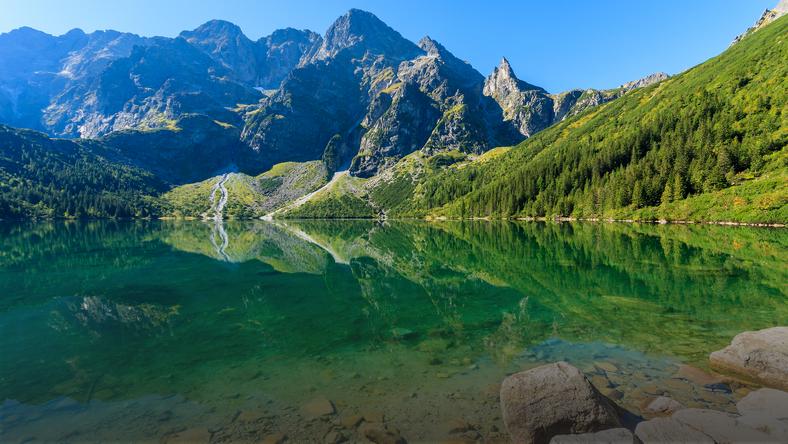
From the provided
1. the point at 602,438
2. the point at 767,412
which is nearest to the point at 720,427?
the point at 767,412

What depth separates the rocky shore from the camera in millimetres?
8648

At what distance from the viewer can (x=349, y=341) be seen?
19234 mm

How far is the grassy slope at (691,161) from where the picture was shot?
90188 millimetres

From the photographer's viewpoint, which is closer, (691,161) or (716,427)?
(716,427)

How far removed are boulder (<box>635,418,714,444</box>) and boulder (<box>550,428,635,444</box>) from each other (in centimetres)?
49

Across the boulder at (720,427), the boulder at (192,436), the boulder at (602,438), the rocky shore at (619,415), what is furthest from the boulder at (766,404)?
the boulder at (192,436)

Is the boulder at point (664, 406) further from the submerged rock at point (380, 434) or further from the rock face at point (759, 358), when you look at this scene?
the submerged rock at point (380, 434)

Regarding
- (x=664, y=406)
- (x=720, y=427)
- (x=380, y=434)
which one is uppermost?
(x=720, y=427)

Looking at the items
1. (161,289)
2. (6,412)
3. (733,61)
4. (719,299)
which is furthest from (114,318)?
(733,61)

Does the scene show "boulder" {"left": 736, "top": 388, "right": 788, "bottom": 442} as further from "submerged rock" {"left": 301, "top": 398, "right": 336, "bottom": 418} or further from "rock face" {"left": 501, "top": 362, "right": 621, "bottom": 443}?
"submerged rock" {"left": 301, "top": 398, "right": 336, "bottom": 418}

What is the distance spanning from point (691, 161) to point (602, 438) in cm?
13377

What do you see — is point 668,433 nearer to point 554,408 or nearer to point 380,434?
point 554,408

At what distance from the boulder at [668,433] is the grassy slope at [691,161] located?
93885 millimetres

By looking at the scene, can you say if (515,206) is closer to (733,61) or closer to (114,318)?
(733,61)
